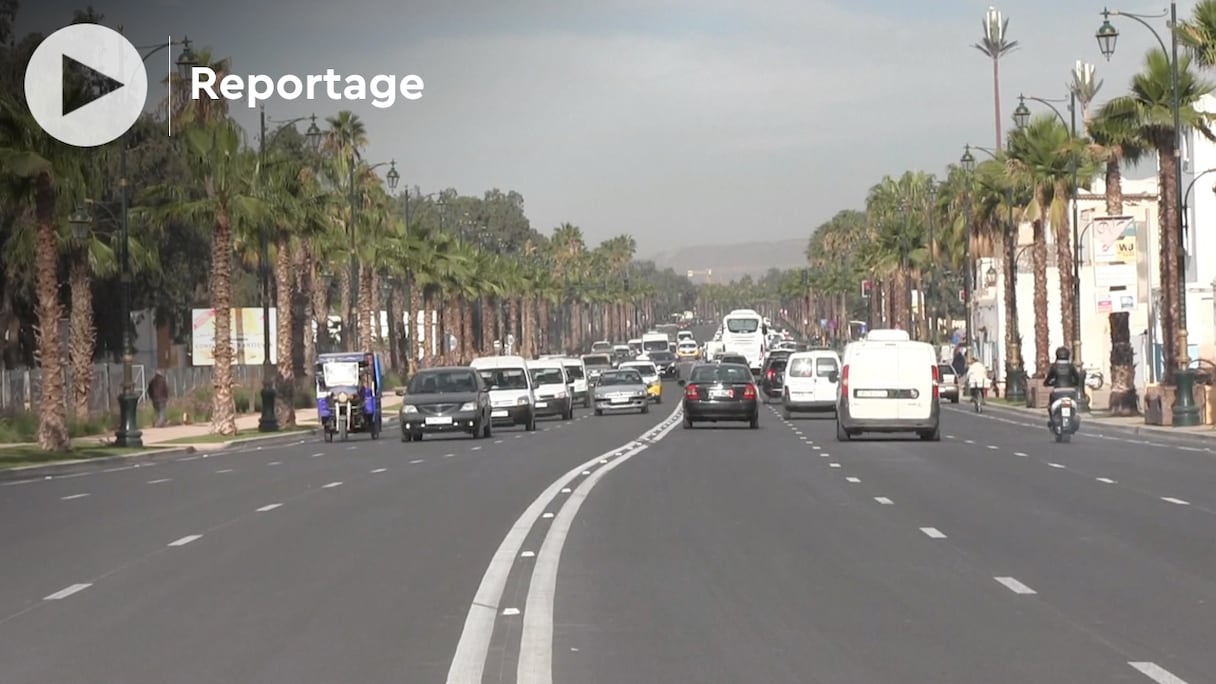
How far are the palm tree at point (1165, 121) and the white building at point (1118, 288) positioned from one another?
126 centimetres

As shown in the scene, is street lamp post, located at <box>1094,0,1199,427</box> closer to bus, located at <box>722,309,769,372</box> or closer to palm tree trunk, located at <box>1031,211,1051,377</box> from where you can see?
palm tree trunk, located at <box>1031,211,1051,377</box>

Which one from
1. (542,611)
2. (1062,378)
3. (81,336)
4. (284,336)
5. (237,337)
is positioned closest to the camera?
(542,611)

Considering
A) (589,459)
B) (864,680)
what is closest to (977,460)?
(589,459)

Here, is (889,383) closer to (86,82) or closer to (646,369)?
(86,82)

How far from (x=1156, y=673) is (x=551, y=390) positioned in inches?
2023

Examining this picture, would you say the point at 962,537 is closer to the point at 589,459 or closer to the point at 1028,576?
the point at 1028,576

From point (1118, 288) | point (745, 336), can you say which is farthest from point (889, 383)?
point (745, 336)

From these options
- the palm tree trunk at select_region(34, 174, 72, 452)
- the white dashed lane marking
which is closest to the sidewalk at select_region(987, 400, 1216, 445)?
the white dashed lane marking

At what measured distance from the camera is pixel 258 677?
1033 cm

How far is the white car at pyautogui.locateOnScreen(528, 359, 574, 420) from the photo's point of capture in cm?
6112

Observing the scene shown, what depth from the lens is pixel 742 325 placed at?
114250mm

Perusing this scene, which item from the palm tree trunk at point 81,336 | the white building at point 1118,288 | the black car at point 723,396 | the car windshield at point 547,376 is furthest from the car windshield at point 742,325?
the black car at point 723,396

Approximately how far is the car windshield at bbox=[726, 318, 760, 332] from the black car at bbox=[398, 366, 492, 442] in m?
67.7

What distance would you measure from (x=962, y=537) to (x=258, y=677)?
9.50 metres
